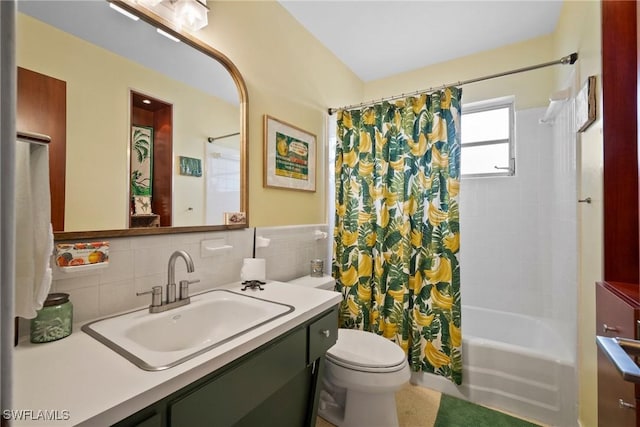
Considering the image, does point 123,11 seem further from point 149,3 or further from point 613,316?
point 613,316

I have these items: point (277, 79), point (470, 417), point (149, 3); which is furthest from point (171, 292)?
point (470, 417)

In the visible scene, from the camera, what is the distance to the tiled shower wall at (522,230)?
2059mm

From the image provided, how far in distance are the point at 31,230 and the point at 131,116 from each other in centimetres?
67

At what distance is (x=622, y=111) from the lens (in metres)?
0.99

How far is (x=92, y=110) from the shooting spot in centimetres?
98

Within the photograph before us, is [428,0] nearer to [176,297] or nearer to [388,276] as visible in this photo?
[388,276]

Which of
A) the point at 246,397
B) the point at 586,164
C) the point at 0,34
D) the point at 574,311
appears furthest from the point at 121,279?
the point at 574,311

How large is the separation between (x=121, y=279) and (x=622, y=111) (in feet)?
6.40

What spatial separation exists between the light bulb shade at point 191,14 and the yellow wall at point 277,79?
79 millimetres

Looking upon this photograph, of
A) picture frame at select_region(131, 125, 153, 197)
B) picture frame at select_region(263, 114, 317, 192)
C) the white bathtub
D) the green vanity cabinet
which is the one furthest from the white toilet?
picture frame at select_region(131, 125, 153, 197)

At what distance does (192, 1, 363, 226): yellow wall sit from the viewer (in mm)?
1534

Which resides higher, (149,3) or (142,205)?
(149,3)

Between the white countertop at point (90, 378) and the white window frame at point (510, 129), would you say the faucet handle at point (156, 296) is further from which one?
the white window frame at point (510, 129)

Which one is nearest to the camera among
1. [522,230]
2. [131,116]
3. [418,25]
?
[131,116]
